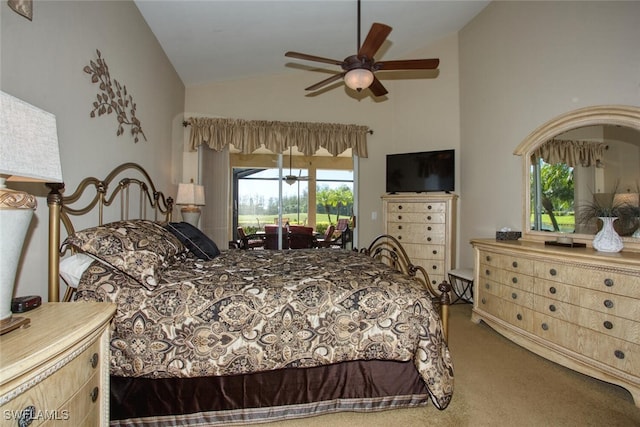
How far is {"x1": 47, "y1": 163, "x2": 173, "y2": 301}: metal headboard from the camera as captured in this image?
1.48 metres

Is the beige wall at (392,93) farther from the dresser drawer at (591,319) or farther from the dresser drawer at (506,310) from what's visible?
the dresser drawer at (591,319)

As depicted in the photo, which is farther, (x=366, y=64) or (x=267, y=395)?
(x=366, y=64)

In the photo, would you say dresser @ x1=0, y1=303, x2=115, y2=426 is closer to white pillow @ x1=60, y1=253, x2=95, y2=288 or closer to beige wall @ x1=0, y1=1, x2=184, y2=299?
white pillow @ x1=60, y1=253, x2=95, y2=288

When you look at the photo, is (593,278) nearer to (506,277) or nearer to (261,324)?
(506,277)

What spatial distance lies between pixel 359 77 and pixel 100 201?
226cm

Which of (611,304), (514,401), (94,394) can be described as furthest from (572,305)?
(94,394)

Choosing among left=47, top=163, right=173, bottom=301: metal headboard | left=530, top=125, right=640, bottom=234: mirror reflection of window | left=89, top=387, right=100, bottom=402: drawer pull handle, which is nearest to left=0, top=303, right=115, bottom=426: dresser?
left=89, top=387, right=100, bottom=402: drawer pull handle

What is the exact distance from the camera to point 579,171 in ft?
8.52

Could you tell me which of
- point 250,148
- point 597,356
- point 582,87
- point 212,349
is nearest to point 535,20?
point 582,87

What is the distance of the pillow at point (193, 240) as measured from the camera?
2250mm

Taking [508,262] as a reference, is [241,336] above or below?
below

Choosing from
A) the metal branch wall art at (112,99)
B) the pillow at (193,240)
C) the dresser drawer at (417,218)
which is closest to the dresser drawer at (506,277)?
the dresser drawer at (417,218)

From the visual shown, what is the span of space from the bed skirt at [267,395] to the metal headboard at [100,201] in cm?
72

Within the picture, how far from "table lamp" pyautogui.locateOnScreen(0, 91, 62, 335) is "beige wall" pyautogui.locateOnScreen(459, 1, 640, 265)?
3.54 m
